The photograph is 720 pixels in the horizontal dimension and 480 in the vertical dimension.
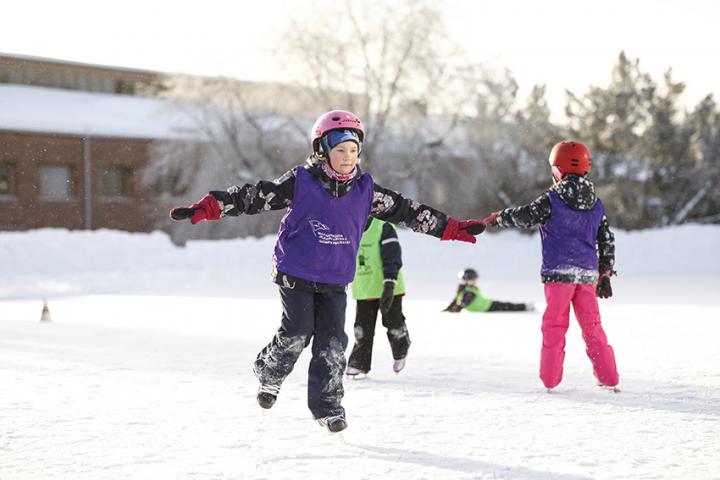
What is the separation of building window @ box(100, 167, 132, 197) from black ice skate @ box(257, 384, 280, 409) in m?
32.3

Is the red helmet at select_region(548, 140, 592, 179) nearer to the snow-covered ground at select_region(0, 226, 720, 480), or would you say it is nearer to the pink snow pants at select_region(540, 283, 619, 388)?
the pink snow pants at select_region(540, 283, 619, 388)

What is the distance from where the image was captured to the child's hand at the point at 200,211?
4.47 m

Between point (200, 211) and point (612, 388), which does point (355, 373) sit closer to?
point (612, 388)

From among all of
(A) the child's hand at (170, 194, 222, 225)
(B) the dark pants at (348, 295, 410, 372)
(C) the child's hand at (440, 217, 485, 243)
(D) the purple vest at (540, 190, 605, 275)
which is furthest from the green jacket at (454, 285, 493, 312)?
(A) the child's hand at (170, 194, 222, 225)

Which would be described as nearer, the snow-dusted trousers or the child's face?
the child's face

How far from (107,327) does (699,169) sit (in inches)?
1065

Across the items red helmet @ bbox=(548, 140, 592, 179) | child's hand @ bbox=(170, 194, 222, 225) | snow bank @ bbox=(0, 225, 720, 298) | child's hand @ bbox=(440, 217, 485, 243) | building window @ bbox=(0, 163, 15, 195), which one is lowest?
snow bank @ bbox=(0, 225, 720, 298)

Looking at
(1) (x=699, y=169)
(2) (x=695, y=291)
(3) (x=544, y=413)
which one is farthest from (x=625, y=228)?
(3) (x=544, y=413)

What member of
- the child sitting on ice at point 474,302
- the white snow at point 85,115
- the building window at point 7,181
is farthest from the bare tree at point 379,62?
the child sitting on ice at point 474,302

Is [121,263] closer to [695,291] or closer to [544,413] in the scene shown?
[695,291]

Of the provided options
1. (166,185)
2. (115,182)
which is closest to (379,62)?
(166,185)

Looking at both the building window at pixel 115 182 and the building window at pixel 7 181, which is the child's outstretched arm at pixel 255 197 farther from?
the building window at pixel 115 182

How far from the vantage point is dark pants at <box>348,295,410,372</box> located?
679 centimetres

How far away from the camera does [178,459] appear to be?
429 centimetres
